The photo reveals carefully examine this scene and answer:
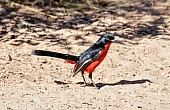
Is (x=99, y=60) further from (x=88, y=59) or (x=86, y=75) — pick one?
(x=86, y=75)

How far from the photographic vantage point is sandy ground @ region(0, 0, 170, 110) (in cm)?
569

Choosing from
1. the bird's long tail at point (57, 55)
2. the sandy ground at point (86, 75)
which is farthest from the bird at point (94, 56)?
the sandy ground at point (86, 75)

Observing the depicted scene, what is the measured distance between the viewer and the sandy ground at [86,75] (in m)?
5.69

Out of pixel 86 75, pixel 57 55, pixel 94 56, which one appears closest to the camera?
Answer: pixel 94 56

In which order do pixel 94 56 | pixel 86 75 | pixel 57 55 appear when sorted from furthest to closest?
1. pixel 86 75
2. pixel 57 55
3. pixel 94 56

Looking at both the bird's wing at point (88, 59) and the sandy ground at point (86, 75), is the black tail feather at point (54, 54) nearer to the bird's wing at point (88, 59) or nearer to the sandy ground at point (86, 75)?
the bird's wing at point (88, 59)

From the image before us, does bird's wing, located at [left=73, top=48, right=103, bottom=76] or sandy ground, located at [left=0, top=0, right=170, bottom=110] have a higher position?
bird's wing, located at [left=73, top=48, right=103, bottom=76]

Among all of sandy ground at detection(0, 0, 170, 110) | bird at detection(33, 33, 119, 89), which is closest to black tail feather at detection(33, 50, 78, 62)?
bird at detection(33, 33, 119, 89)

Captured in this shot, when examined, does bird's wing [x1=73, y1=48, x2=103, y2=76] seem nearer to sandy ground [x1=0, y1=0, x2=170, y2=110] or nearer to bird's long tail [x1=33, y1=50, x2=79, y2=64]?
bird's long tail [x1=33, y1=50, x2=79, y2=64]

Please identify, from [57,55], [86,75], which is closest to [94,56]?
[57,55]

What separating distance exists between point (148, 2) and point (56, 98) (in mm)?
5748

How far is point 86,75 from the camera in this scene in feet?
23.9

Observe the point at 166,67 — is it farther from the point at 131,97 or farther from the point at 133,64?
the point at 131,97

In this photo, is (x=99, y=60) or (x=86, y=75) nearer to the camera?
(x=99, y=60)
